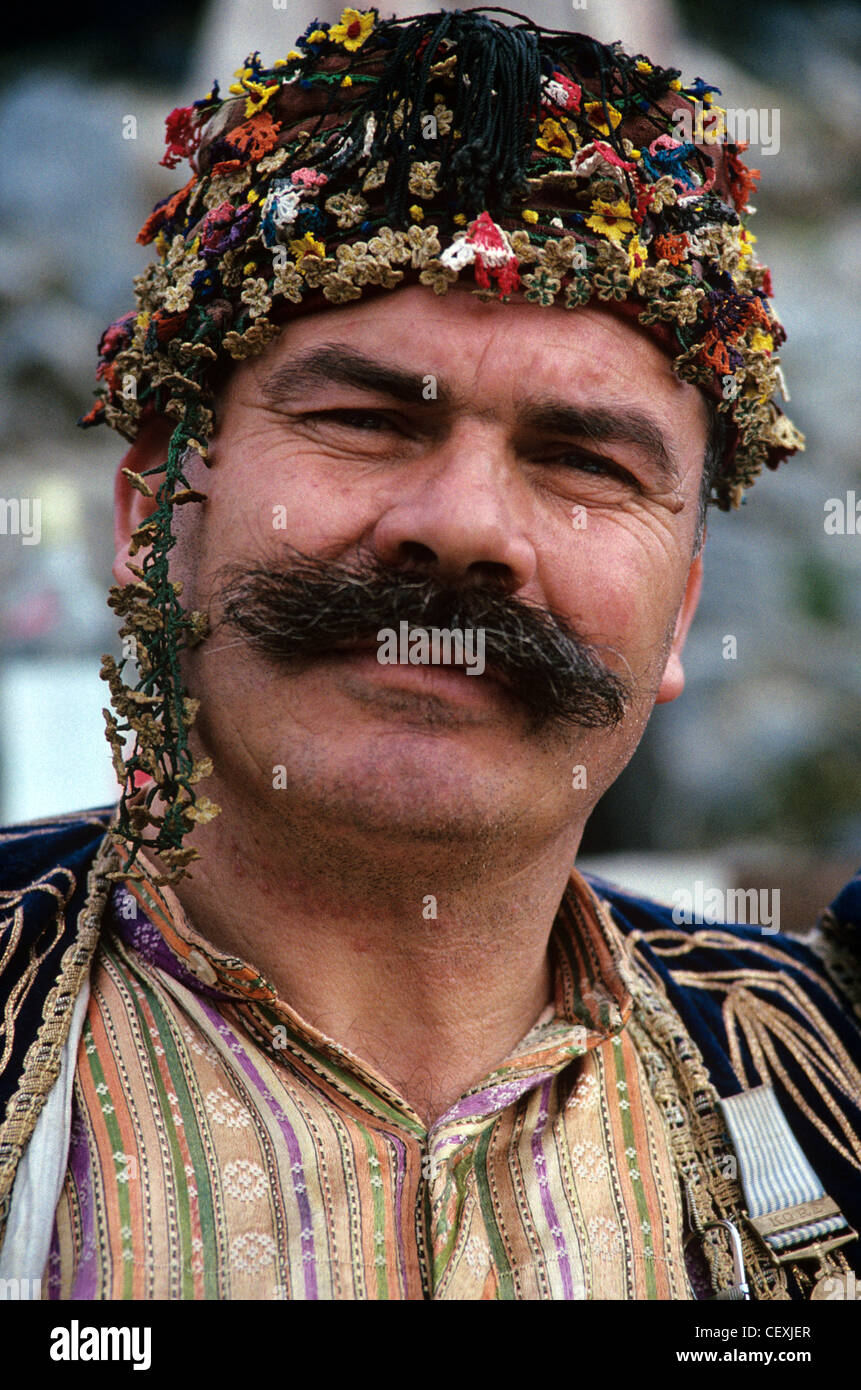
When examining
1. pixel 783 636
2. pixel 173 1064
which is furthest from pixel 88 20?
pixel 173 1064

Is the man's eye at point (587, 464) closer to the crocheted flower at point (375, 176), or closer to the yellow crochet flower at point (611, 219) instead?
the yellow crochet flower at point (611, 219)

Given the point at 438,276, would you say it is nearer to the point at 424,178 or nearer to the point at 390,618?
the point at 424,178

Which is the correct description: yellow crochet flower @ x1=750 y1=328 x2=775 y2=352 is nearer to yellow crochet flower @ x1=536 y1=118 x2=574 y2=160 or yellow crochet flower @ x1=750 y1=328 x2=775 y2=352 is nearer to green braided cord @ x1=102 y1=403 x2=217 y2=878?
yellow crochet flower @ x1=536 y1=118 x2=574 y2=160

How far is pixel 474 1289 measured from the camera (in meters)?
1.92

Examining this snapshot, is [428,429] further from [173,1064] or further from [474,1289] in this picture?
[474,1289]

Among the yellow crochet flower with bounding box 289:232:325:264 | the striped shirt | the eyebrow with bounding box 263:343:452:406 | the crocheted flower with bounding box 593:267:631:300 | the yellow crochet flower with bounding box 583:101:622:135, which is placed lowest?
the striped shirt

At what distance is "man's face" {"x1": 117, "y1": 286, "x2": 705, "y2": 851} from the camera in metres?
1.99

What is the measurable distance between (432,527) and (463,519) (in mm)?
48

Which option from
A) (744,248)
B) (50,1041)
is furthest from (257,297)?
(50,1041)

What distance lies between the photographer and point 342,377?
211cm

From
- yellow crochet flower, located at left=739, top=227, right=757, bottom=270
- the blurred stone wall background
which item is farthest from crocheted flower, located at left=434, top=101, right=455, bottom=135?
the blurred stone wall background

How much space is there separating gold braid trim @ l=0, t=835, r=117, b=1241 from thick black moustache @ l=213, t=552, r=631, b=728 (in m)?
0.53

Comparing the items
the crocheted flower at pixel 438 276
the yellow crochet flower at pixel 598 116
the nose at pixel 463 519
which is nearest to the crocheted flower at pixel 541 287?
the crocheted flower at pixel 438 276

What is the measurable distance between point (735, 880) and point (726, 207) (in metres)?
4.20
